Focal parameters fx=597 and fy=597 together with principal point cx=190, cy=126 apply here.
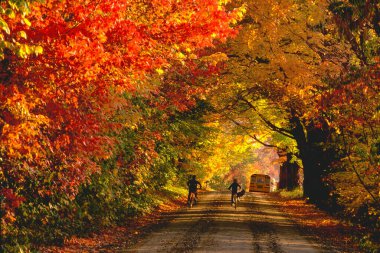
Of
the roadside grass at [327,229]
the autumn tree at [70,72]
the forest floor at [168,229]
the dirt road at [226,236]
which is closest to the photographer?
the autumn tree at [70,72]

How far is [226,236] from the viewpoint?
18281mm

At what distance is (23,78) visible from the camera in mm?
11062

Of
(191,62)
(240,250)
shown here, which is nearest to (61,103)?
(240,250)

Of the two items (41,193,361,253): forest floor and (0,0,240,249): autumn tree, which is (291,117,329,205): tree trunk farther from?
(0,0,240,249): autumn tree

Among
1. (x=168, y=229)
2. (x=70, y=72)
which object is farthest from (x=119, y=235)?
(x=70, y=72)

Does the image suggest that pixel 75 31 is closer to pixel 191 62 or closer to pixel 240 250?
pixel 240 250

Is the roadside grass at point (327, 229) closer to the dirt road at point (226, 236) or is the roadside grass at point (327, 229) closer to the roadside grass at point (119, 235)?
the dirt road at point (226, 236)

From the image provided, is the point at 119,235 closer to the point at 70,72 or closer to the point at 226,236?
the point at 226,236

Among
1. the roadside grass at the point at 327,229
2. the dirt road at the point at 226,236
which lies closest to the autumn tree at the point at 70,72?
the dirt road at the point at 226,236

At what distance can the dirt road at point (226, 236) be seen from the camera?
619 inches

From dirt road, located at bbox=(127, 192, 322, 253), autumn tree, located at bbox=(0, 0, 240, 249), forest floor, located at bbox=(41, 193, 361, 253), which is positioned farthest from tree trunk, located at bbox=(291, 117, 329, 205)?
autumn tree, located at bbox=(0, 0, 240, 249)

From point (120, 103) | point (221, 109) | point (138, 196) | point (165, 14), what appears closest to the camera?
point (165, 14)

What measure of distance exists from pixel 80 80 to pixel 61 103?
36.7 inches

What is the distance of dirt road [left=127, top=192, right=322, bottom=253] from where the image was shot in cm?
1573
